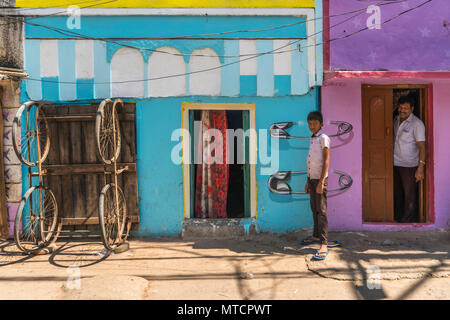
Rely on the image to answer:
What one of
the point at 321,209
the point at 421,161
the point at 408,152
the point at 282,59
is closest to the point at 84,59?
the point at 282,59

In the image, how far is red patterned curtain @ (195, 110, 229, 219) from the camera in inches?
249

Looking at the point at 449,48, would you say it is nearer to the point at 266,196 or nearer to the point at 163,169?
the point at 266,196

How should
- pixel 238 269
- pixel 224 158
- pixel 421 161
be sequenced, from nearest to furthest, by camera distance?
pixel 238 269 < pixel 421 161 < pixel 224 158

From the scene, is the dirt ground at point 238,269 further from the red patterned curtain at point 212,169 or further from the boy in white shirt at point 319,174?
the red patterned curtain at point 212,169

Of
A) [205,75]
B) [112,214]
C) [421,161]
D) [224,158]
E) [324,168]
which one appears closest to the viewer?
[324,168]

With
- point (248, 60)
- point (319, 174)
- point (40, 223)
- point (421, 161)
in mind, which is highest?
point (248, 60)

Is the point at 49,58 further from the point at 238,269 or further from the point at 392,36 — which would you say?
the point at 392,36

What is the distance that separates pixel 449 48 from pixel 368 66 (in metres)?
1.38

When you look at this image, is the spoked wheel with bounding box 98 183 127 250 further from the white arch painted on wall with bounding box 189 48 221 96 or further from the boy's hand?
the boy's hand

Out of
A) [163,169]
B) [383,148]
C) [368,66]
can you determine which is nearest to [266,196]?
[163,169]

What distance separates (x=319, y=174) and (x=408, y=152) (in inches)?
77.6

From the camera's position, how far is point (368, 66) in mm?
6125

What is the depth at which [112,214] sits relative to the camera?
5.41 m

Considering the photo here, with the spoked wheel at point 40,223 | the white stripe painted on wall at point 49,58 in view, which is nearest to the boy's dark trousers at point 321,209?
the spoked wheel at point 40,223
